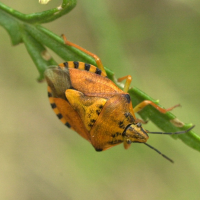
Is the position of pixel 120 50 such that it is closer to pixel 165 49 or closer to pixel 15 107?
pixel 165 49

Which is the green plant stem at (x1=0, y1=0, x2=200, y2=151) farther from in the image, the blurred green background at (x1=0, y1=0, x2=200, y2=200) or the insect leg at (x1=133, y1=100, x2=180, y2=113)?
the blurred green background at (x1=0, y1=0, x2=200, y2=200)

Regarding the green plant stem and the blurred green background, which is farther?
the blurred green background

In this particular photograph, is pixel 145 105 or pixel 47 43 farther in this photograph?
pixel 145 105

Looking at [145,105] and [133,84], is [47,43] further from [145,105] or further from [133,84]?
[133,84]

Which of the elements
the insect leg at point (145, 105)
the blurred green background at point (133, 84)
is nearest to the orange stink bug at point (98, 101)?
the insect leg at point (145, 105)

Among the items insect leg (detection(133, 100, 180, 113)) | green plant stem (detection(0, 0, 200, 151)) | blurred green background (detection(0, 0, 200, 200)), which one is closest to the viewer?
green plant stem (detection(0, 0, 200, 151))

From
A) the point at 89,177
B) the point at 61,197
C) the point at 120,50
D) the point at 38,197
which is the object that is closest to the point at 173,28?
the point at 120,50

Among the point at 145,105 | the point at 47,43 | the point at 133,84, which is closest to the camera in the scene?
the point at 47,43

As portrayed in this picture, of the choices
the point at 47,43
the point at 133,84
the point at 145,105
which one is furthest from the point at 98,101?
the point at 133,84

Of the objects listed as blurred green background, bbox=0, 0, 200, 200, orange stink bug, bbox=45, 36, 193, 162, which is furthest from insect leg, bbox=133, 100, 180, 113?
blurred green background, bbox=0, 0, 200, 200
